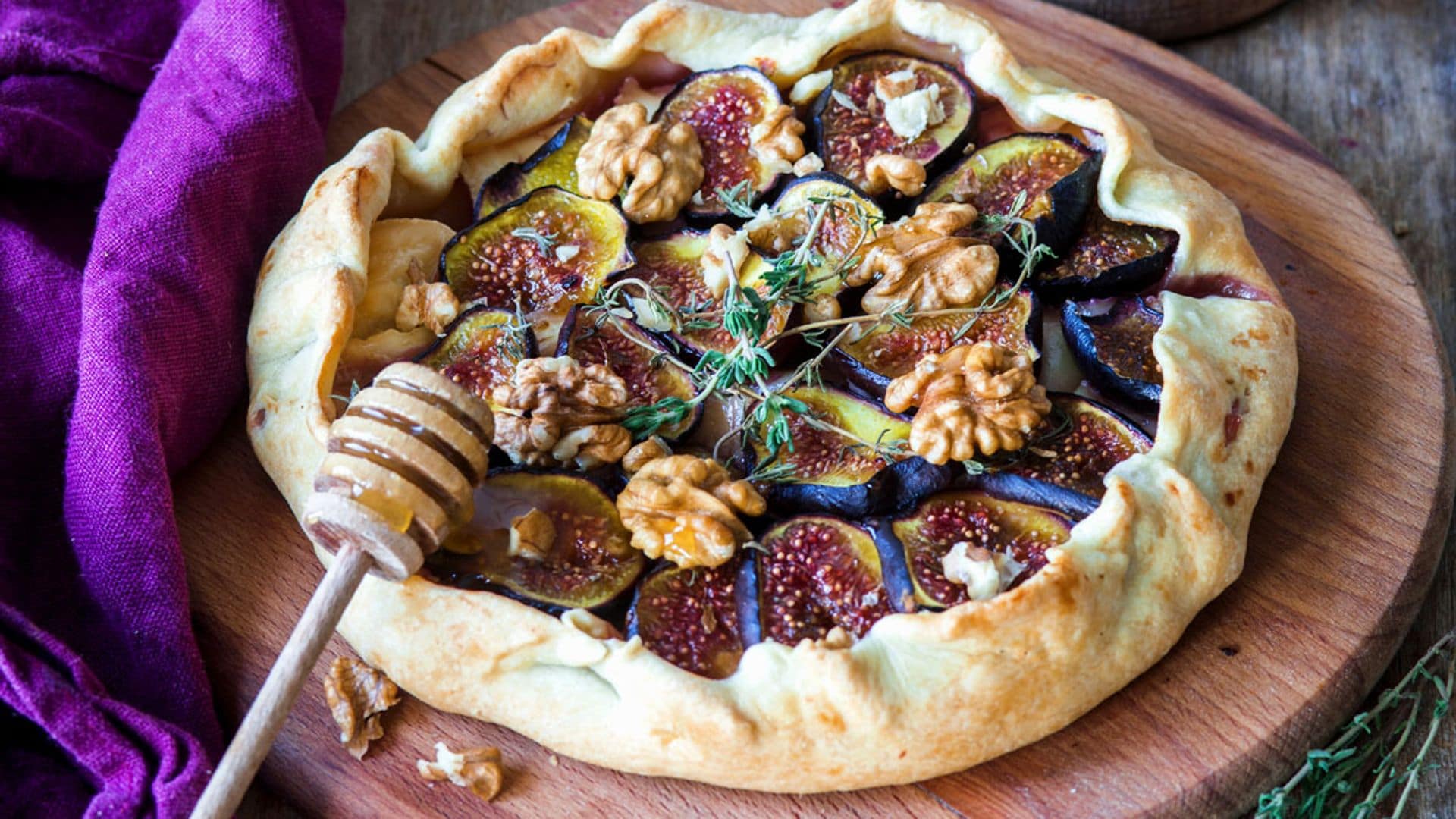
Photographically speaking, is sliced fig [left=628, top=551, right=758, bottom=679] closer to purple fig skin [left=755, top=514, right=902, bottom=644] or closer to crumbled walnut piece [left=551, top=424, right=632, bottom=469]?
purple fig skin [left=755, top=514, right=902, bottom=644]

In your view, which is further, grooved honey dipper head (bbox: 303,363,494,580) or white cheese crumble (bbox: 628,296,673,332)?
white cheese crumble (bbox: 628,296,673,332)

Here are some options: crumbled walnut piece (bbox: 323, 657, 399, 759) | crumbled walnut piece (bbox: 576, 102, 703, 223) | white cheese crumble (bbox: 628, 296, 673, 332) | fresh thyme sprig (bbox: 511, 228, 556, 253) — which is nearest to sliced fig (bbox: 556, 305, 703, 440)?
white cheese crumble (bbox: 628, 296, 673, 332)

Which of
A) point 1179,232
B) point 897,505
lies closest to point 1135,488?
point 897,505

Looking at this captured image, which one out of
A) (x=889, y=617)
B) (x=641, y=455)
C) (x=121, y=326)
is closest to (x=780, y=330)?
(x=641, y=455)

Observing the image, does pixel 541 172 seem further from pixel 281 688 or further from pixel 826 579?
pixel 281 688

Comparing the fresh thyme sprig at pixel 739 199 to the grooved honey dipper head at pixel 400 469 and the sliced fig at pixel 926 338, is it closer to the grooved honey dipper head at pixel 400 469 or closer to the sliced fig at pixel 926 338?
the sliced fig at pixel 926 338

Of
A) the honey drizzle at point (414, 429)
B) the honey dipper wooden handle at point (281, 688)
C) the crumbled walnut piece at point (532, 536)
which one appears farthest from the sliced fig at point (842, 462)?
the honey dipper wooden handle at point (281, 688)

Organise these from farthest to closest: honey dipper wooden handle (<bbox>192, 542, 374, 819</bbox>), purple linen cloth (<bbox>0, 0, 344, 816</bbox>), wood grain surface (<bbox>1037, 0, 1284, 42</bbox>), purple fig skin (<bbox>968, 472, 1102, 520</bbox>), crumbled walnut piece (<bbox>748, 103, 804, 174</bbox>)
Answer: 1. wood grain surface (<bbox>1037, 0, 1284, 42</bbox>)
2. crumbled walnut piece (<bbox>748, 103, 804, 174</bbox>)
3. purple fig skin (<bbox>968, 472, 1102, 520</bbox>)
4. purple linen cloth (<bbox>0, 0, 344, 816</bbox>)
5. honey dipper wooden handle (<bbox>192, 542, 374, 819</bbox>)
